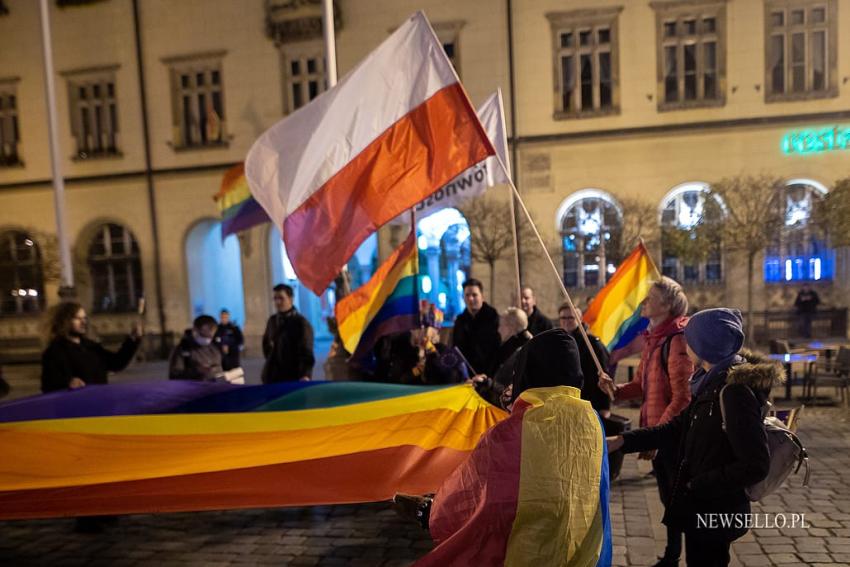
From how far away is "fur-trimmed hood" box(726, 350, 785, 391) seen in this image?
7.67 feet

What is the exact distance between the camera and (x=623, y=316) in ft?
24.9

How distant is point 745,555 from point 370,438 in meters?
2.67

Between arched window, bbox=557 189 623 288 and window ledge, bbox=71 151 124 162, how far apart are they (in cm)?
1344

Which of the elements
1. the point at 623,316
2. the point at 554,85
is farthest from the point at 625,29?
the point at 623,316

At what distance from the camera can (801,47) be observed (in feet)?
48.8

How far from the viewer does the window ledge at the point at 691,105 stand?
15.0 meters

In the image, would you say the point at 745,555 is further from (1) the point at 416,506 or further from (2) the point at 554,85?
(2) the point at 554,85

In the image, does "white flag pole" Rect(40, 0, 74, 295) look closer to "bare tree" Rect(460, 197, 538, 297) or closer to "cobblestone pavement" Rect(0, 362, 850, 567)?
"cobblestone pavement" Rect(0, 362, 850, 567)

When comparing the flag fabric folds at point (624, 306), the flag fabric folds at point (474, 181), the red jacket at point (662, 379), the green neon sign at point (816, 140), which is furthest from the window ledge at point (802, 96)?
the red jacket at point (662, 379)

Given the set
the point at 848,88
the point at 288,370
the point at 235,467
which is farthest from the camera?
the point at 848,88

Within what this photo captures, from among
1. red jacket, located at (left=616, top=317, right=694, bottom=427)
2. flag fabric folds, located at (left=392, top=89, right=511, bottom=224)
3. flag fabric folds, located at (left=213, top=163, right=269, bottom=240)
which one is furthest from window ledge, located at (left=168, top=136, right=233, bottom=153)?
red jacket, located at (left=616, top=317, right=694, bottom=427)

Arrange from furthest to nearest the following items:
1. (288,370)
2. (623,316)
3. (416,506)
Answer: (623,316)
(288,370)
(416,506)

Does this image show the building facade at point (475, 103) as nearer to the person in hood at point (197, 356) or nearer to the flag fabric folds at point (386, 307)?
the person in hood at point (197, 356)

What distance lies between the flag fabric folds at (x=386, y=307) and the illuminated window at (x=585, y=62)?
11.7 metres
